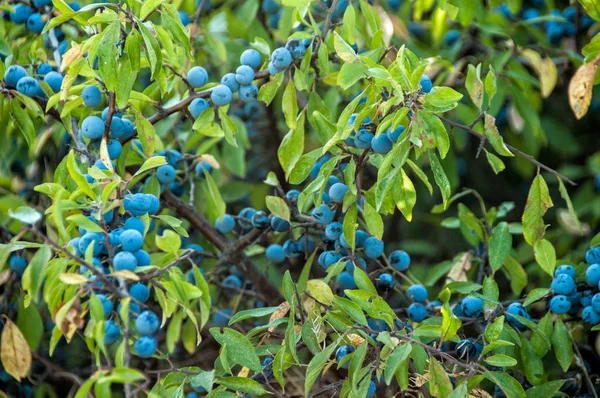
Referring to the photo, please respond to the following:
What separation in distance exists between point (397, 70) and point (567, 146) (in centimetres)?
155

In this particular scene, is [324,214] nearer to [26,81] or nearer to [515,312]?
[515,312]

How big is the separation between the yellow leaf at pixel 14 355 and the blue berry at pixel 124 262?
305mm

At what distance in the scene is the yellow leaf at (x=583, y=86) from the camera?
1.61 metres

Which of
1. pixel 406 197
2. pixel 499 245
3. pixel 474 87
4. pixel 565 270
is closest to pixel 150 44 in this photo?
pixel 406 197

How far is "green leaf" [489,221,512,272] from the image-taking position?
5.36 feet

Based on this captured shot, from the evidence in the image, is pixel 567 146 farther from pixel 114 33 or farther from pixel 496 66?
pixel 114 33

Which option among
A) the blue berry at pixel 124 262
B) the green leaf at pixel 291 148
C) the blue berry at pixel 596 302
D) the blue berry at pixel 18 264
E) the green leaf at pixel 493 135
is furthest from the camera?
the blue berry at pixel 18 264

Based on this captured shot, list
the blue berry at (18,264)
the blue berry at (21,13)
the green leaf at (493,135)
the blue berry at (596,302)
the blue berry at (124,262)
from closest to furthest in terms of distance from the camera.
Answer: the blue berry at (124,262)
the green leaf at (493,135)
the blue berry at (596,302)
the blue berry at (18,264)
the blue berry at (21,13)

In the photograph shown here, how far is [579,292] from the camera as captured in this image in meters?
1.58

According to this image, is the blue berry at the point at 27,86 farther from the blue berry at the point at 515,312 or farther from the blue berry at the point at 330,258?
the blue berry at the point at 515,312

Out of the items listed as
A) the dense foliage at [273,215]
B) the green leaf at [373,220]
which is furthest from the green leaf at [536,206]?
the green leaf at [373,220]

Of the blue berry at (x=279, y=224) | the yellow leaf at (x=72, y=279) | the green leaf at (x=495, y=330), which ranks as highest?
the yellow leaf at (x=72, y=279)

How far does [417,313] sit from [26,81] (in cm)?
97

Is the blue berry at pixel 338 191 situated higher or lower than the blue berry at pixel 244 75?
lower
